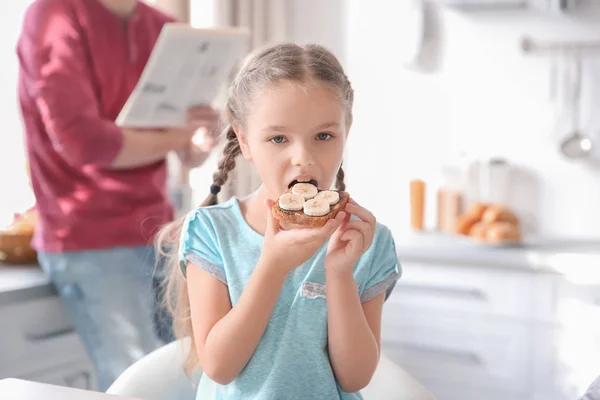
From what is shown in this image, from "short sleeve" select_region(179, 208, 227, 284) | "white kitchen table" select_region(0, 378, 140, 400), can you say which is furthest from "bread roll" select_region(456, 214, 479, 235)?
"white kitchen table" select_region(0, 378, 140, 400)

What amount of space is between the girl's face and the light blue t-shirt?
5.6 inches

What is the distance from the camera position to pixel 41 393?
0.98 metres

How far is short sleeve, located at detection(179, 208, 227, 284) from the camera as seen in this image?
1204mm

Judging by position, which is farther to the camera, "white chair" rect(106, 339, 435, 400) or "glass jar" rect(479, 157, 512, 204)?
"glass jar" rect(479, 157, 512, 204)

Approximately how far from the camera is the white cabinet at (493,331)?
2.29m

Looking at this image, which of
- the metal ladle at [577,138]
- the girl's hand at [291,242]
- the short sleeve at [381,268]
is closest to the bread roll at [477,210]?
the metal ladle at [577,138]

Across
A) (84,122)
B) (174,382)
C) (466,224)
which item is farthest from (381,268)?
(466,224)

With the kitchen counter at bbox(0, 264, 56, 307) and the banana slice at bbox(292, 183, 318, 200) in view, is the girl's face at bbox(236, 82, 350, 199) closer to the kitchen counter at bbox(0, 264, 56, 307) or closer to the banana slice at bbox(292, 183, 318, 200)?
the banana slice at bbox(292, 183, 318, 200)

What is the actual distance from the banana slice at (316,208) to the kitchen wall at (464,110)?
202 centimetres

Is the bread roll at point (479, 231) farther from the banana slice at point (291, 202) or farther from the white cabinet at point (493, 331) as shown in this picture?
the banana slice at point (291, 202)

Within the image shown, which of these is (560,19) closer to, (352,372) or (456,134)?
(456,134)

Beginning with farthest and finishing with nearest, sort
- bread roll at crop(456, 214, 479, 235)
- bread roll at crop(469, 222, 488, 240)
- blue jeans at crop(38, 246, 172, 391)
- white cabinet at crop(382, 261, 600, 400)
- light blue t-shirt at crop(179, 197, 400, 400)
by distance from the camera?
bread roll at crop(456, 214, 479, 235)
bread roll at crop(469, 222, 488, 240)
white cabinet at crop(382, 261, 600, 400)
blue jeans at crop(38, 246, 172, 391)
light blue t-shirt at crop(179, 197, 400, 400)

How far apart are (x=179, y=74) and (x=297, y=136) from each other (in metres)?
0.96

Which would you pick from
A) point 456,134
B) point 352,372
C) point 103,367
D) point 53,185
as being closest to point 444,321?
point 456,134
